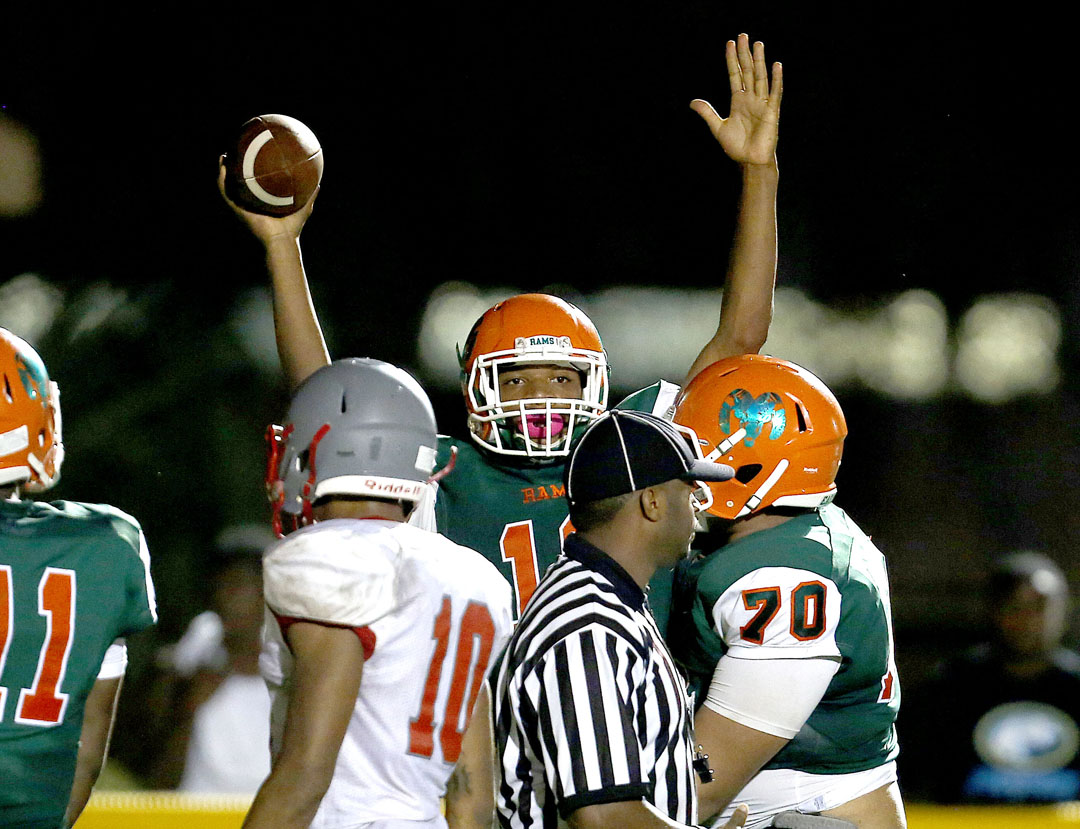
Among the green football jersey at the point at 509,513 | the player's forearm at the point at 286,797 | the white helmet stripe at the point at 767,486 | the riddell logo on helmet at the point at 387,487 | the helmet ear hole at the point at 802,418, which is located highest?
the helmet ear hole at the point at 802,418

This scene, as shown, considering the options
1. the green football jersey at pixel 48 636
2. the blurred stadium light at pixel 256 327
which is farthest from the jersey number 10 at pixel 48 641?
the blurred stadium light at pixel 256 327

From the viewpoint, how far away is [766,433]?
2.80 m

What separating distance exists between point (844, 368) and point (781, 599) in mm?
5853

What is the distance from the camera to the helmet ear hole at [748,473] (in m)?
2.76

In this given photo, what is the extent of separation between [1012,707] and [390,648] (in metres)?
4.14

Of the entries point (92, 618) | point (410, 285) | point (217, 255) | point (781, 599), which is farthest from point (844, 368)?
point (92, 618)

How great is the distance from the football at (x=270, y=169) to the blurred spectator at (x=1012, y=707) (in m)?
3.61

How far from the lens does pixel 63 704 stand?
2.47m

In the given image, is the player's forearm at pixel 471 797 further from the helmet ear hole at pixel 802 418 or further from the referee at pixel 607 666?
the helmet ear hole at pixel 802 418

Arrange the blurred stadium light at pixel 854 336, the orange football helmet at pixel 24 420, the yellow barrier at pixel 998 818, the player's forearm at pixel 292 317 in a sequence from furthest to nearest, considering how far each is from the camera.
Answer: the blurred stadium light at pixel 854 336 → the yellow barrier at pixel 998 818 → the player's forearm at pixel 292 317 → the orange football helmet at pixel 24 420

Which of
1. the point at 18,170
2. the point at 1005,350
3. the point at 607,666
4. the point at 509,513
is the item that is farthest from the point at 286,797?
the point at 18,170

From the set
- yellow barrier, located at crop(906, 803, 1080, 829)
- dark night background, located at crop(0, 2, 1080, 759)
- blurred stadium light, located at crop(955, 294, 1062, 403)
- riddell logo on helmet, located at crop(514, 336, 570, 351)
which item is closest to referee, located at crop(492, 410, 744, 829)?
riddell logo on helmet, located at crop(514, 336, 570, 351)

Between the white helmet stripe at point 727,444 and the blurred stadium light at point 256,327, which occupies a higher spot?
the blurred stadium light at point 256,327

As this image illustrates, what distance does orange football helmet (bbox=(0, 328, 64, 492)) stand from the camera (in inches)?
99.9
